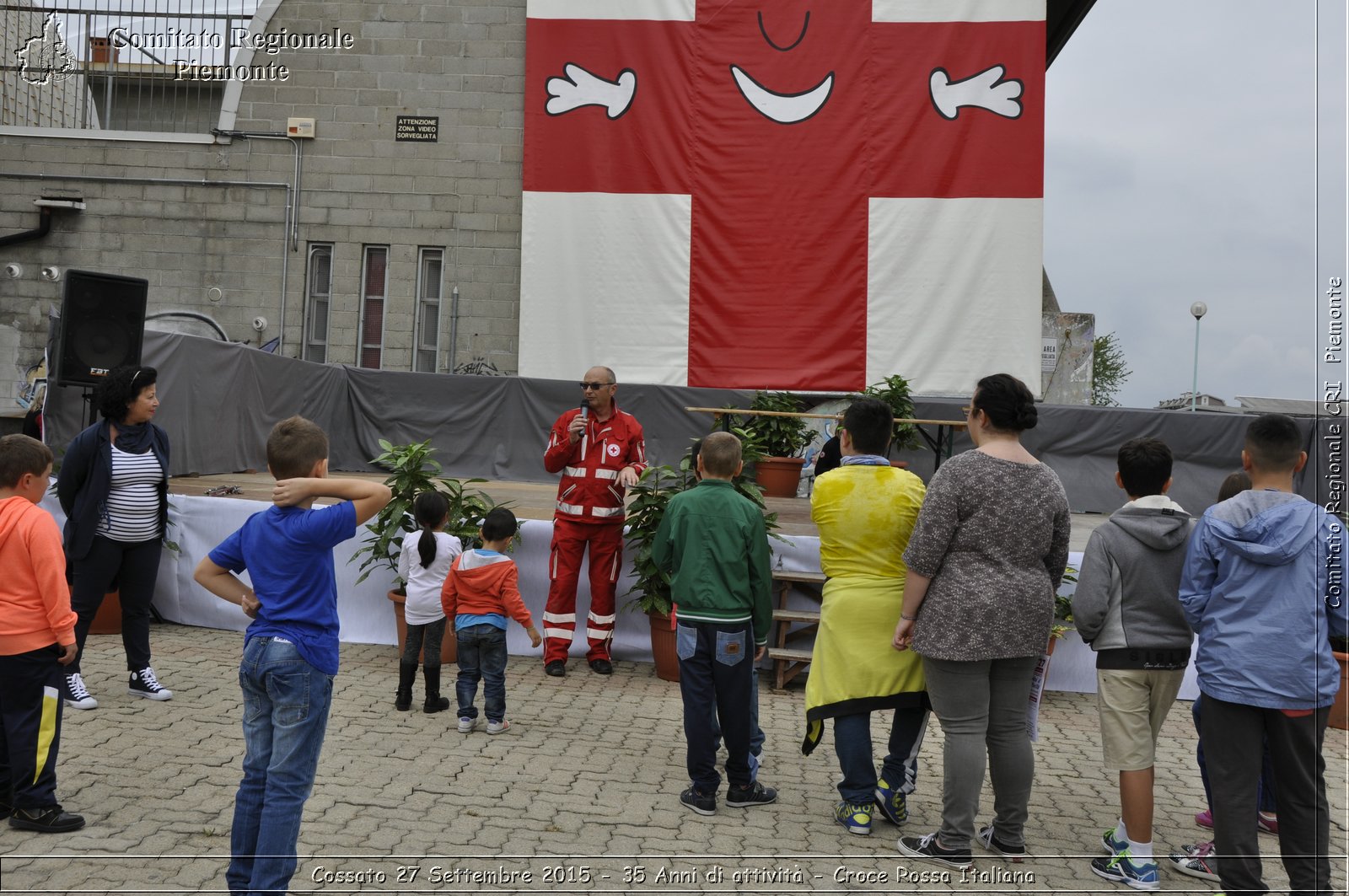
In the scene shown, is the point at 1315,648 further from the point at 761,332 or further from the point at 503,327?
the point at 503,327

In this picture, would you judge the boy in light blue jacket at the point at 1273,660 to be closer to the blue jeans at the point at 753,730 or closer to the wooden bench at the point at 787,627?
the blue jeans at the point at 753,730

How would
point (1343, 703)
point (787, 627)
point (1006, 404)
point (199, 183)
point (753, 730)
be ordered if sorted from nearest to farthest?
point (1006, 404)
point (753, 730)
point (1343, 703)
point (787, 627)
point (199, 183)

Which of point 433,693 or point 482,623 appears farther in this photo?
point 433,693

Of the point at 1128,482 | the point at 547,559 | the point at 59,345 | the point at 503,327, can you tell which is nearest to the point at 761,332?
the point at 503,327

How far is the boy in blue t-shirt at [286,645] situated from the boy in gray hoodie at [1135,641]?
2.73m

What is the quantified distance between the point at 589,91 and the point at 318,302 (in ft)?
16.9

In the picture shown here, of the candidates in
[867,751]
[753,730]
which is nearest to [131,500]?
[753,730]

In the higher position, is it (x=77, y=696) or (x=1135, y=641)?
(x=1135, y=641)

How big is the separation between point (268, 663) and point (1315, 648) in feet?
11.1

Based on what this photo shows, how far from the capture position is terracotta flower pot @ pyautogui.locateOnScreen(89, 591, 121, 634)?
280 inches

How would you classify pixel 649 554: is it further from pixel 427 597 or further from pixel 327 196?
pixel 327 196

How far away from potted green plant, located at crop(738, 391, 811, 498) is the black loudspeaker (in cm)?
566

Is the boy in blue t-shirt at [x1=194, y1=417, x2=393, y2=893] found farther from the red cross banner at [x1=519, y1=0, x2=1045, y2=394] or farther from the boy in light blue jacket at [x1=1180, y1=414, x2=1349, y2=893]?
the red cross banner at [x1=519, y1=0, x2=1045, y2=394]

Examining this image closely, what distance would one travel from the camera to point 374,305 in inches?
611
